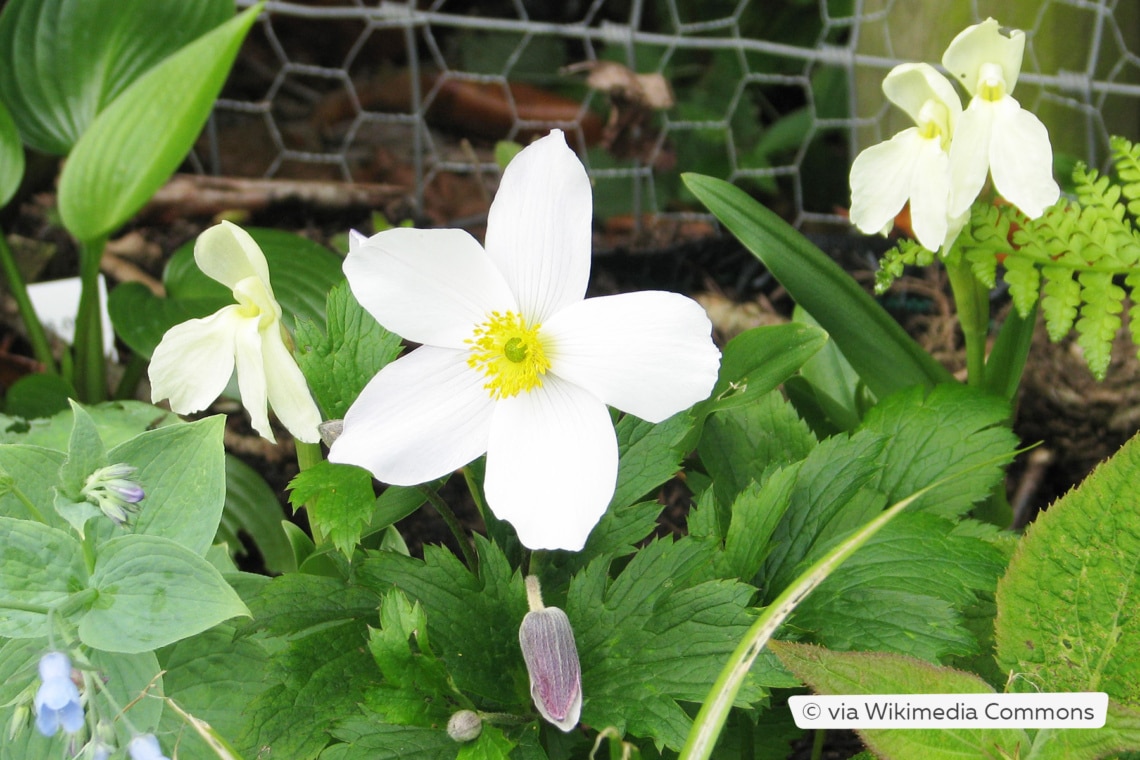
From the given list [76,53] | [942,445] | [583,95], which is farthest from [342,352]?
[583,95]

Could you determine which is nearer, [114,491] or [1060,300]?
[114,491]

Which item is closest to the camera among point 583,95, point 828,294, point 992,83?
point 992,83

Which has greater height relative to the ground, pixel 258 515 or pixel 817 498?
pixel 817 498

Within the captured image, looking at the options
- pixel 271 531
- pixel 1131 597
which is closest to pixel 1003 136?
pixel 1131 597

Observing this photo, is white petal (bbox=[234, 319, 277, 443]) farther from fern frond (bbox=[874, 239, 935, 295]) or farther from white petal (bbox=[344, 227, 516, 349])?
fern frond (bbox=[874, 239, 935, 295])

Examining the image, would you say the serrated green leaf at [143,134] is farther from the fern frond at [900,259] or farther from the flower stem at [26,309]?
the fern frond at [900,259]

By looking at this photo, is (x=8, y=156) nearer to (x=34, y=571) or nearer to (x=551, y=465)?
(x=34, y=571)
